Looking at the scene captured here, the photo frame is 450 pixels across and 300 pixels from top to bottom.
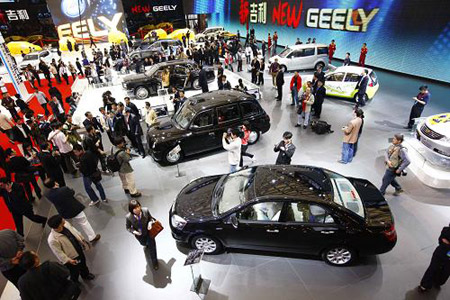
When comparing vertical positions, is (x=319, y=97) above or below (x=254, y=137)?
above

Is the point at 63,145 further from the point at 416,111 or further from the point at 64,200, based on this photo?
the point at 416,111

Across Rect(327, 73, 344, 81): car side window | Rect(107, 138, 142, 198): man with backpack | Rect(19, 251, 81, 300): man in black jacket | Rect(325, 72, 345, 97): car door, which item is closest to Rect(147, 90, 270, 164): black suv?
Rect(107, 138, 142, 198): man with backpack

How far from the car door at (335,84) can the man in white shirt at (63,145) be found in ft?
32.3

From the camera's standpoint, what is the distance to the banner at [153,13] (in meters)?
28.8

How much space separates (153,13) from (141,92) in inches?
916

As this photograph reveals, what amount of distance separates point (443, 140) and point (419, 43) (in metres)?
9.23

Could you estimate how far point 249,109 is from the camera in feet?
25.5

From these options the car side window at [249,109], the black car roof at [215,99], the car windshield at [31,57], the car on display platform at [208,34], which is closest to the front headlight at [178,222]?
the black car roof at [215,99]

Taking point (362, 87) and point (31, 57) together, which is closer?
point (362, 87)

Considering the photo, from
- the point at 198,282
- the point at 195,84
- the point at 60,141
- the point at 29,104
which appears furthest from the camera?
the point at 29,104

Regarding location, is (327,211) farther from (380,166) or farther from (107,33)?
(107,33)

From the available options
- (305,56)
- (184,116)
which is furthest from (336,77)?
(184,116)

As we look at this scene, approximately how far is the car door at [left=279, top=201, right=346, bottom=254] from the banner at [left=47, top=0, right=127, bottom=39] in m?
29.6

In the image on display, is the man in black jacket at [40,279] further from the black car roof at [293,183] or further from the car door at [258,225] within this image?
the black car roof at [293,183]
